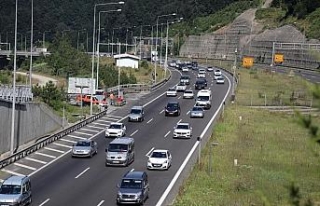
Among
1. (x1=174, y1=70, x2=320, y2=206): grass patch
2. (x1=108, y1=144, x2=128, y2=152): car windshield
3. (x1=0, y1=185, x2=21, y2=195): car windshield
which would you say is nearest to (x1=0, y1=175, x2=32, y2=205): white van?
(x1=0, y1=185, x2=21, y2=195): car windshield

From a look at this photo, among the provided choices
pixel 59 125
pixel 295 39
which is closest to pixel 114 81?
pixel 59 125

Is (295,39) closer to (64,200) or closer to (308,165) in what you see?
(308,165)

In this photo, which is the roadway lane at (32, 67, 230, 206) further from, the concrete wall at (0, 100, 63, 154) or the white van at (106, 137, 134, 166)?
the concrete wall at (0, 100, 63, 154)

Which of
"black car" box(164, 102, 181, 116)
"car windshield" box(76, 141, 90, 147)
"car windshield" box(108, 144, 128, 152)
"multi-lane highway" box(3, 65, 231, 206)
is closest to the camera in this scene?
"multi-lane highway" box(3, 65, 231, 206)

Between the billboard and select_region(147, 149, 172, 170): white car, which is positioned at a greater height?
the billboard

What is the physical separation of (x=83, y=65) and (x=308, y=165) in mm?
89578

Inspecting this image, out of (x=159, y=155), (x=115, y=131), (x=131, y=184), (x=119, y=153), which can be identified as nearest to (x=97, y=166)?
(x=119, y=153)

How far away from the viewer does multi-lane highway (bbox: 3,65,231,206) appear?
34.2 m

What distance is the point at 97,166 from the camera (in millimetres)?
42812

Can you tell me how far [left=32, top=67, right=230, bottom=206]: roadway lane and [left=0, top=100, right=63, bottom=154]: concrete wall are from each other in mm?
5235

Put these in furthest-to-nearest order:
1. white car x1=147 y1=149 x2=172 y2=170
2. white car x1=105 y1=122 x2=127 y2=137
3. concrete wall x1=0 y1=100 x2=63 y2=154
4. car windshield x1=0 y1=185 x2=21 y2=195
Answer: white car x1=105 y1=122 x2=127 y2=137, concrete wall x1=0 y1=100 x2=63 y2=154, white car x1=147 y1=149 x2=172 y2=170, car windshield x1=0 y1=185 x2=21 y2=195

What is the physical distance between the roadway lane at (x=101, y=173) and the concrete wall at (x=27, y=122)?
5235mm

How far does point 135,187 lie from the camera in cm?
3203

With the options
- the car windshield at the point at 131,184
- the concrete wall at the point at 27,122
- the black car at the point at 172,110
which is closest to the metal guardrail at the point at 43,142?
the concrete wall at the point at 27,122
